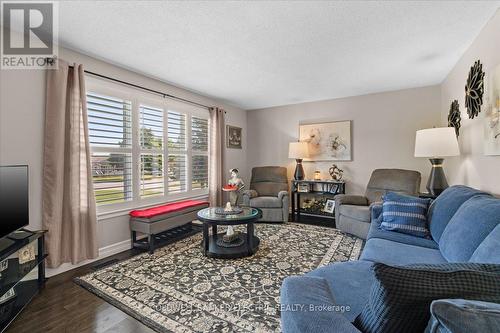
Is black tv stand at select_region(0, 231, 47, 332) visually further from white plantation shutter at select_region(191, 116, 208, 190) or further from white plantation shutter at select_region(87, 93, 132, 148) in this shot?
white plantation shutter at select_region(191, 116, 208, 190)

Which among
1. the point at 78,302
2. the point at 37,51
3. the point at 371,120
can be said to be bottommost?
the point at 78,302

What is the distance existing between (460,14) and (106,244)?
14.2 ft

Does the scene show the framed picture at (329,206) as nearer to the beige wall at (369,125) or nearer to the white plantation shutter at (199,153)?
the beige wall at (369,125)

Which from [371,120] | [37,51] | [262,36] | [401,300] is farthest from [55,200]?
[371,120]

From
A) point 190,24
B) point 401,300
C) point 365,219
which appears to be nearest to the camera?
point 401,300

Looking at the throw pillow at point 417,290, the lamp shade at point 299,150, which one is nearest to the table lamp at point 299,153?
the lamp shade at point 299,150

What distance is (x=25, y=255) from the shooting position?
199 centimetres

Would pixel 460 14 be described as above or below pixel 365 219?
above

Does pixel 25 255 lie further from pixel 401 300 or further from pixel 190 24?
pixel 401 300

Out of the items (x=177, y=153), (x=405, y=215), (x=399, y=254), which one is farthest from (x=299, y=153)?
(x=399, y=254)

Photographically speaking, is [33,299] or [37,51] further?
[37,51]

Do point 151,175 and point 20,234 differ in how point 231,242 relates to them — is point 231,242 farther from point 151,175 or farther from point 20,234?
point 20,234

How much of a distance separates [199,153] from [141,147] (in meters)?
1.18

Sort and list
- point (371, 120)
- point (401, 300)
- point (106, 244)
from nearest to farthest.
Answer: point (401, 300) → point (106, 244) → point (371, 120)
